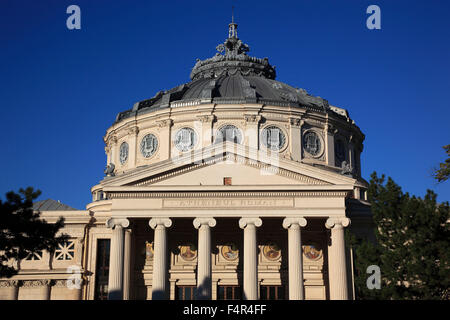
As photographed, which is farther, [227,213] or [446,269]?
[227,213]

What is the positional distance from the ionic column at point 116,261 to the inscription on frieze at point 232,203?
3363 millimetres

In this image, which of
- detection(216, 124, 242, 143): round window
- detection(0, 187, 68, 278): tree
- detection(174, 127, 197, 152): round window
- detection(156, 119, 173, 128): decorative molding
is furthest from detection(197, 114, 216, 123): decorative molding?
detection(0, 187, 68, 278): tree

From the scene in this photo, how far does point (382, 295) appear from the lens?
98.2 feet

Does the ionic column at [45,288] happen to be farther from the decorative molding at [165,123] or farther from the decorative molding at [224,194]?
the decorative molding at [165,123]

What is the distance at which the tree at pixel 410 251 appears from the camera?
2959cm

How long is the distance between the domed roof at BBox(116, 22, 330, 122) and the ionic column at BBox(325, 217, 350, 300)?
596 inches

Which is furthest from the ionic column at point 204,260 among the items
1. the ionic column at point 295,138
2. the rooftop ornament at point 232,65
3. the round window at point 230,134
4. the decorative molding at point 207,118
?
the rooftop ornament at point 232,65

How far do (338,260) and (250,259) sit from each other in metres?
5.30

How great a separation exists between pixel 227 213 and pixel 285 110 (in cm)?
1485

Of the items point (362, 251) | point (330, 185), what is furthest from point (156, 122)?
point (362, 251)

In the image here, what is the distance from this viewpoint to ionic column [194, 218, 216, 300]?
3584 centimetres

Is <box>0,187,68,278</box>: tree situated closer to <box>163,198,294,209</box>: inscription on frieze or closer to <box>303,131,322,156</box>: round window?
<box>163,198,294,209</box>: inscription on frieze
